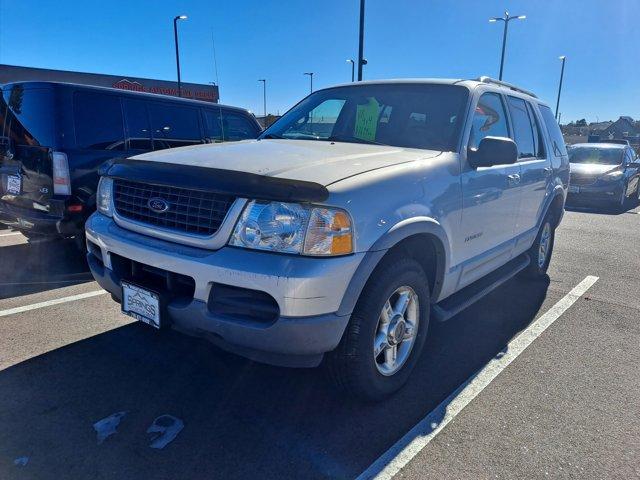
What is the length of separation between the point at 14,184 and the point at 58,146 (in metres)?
0.86

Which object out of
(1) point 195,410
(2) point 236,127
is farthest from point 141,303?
(2) point 236,127

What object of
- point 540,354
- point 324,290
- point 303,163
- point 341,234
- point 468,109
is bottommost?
point 540,354

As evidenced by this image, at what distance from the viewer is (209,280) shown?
229 centimetres

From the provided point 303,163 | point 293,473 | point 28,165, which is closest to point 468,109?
point 303,163

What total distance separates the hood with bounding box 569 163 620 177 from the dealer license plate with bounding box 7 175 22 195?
12.0 m

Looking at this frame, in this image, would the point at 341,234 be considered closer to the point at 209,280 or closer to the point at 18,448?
the point at 209,280

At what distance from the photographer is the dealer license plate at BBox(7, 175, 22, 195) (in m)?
5.18

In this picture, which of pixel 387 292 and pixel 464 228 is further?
pixel 464 228

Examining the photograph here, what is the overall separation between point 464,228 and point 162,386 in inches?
85.9

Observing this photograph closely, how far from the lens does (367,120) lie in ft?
12.2

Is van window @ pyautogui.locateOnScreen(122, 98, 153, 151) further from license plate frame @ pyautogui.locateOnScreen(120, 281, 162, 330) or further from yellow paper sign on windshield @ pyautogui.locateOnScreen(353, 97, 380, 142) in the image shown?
license plate frame @ pyautogui.locateOnScreen(120, 281, 162, 330)

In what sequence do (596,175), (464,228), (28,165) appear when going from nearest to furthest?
(464,228) → (28,165) → (596,175)

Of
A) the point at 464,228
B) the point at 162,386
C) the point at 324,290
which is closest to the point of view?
the point at 324,290


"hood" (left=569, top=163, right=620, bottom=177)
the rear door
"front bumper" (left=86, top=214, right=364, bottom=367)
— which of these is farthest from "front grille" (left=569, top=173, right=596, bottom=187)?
"front bumper" (left=86, top=214, right=364, bottom=367)
